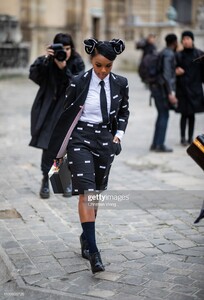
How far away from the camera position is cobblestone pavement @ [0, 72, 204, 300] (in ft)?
16.5

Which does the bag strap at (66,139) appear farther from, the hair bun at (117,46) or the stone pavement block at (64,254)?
the stone pavement block at (64,254)

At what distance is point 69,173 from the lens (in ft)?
18.5

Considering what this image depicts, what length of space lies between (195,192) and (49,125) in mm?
2060

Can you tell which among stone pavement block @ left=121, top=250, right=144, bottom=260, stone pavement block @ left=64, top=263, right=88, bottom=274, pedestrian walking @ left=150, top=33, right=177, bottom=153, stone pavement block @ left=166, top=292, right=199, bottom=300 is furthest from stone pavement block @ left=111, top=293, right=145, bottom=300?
pedestrian walking @ left=150, top=33, right=177, bottom=153

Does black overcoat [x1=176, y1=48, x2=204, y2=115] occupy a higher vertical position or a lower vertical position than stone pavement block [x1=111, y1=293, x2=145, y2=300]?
higher

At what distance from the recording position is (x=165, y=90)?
35.7ft

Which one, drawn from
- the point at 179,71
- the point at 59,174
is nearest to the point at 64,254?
the point at 59,174

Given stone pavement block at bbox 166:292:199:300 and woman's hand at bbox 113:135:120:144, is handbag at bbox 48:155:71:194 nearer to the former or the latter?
woman's hand at bbox 113:135:120:144

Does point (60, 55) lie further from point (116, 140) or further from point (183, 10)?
point (183, 10)

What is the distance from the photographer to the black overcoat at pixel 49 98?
7.64 metres

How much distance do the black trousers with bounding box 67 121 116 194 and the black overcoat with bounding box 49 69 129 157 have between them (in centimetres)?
10

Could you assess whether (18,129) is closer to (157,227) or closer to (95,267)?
(157,227)

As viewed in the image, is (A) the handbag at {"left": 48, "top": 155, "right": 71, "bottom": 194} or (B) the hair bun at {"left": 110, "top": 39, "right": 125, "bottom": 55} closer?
(B) the hair bun at {"left": 110, "top": 39, "right": 125, "bottom": 55}

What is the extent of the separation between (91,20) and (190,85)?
21.6 meters
